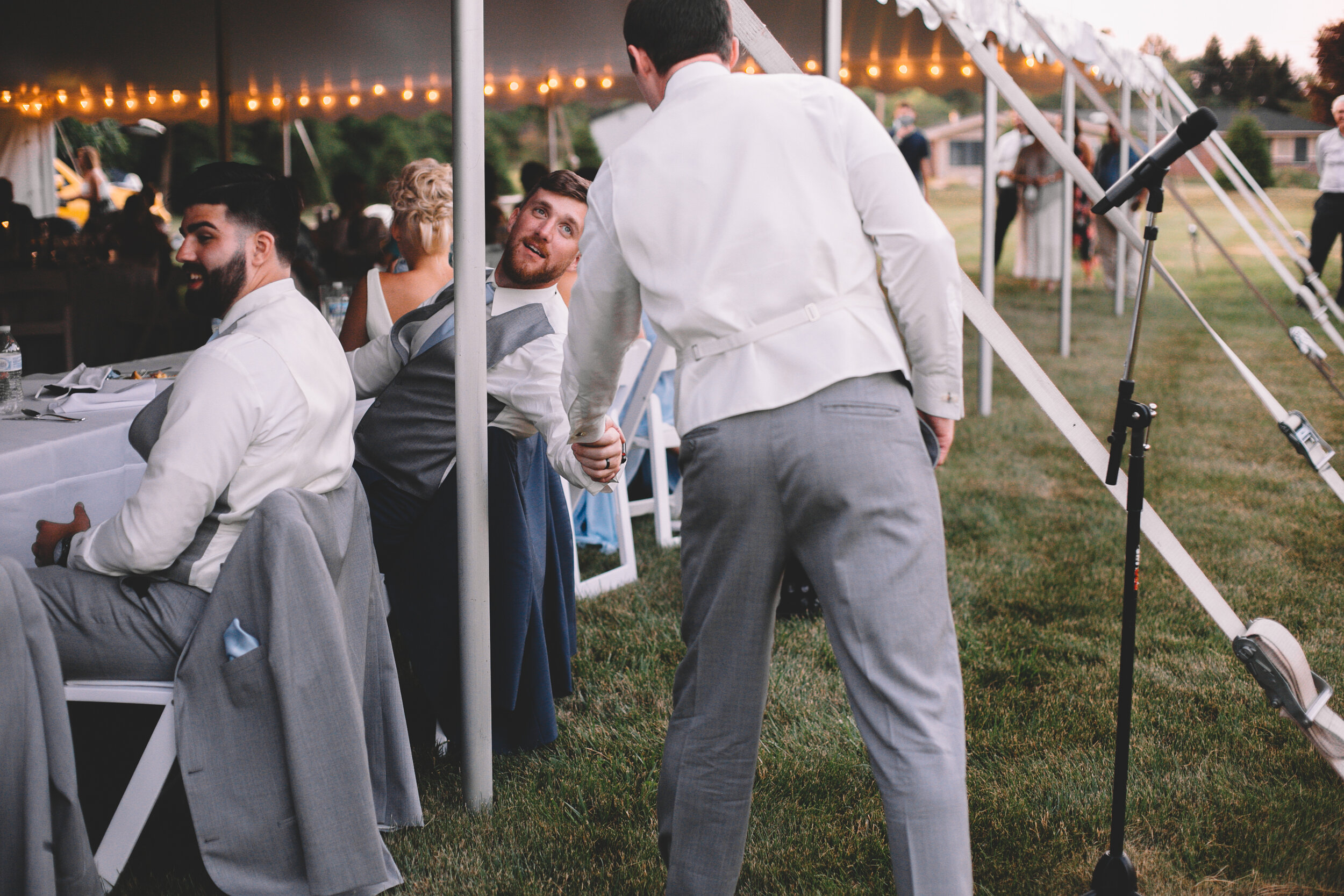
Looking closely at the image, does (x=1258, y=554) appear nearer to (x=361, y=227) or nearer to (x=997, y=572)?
(x=997, y=572)

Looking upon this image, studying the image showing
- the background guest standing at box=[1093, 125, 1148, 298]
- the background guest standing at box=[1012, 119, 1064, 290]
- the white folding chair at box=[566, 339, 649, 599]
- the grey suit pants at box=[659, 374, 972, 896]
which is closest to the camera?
the grey suit pants at box=[659, 374, 972, 896]

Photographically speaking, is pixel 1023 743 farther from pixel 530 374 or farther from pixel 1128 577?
pixel 530 374

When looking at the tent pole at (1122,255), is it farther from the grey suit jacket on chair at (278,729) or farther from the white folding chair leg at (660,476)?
the grey suit jacket on chair at (278,729)

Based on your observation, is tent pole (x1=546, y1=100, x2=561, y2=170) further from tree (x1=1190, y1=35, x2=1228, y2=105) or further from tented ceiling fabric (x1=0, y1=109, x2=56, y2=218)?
tree (x1=1190, y1=35, x2=1228, y2=105)

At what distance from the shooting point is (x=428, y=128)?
30.8 meters

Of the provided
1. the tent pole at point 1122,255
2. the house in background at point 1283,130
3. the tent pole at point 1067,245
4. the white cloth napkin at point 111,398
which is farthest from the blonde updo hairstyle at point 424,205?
the house in background at point 1283,130

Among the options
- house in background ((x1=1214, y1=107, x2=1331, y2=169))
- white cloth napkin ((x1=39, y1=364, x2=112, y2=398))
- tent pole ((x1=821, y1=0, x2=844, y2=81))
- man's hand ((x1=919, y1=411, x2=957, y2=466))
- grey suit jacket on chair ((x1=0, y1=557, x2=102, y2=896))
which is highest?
house in background ((x1=1214, y1=107, x2=1331, y2=169))

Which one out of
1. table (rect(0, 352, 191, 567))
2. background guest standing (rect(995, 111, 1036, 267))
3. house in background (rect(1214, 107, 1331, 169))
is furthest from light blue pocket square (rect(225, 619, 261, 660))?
house in background (rect(1214, 107, 1331, 169))

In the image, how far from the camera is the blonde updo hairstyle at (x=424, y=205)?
3029 mm

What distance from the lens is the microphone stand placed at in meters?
1.75

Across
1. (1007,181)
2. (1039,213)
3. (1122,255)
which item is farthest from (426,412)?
(1007,181)

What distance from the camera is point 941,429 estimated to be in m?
1.61

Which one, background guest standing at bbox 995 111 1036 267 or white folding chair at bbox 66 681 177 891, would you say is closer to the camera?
white folding chair at bbox 66 681 177 891

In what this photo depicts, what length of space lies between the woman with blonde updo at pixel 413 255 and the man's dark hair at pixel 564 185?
545mm
